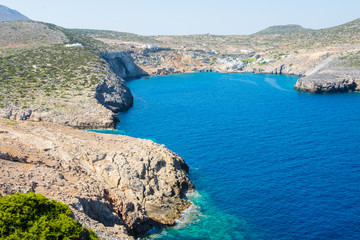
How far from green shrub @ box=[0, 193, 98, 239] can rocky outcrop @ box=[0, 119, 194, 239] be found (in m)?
3.98

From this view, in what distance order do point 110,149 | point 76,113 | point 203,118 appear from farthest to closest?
1. point 203,118
2. point 76,113
3. point 110,149

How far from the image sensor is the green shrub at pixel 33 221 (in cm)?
2261

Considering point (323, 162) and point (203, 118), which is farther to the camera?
point (203, 118)

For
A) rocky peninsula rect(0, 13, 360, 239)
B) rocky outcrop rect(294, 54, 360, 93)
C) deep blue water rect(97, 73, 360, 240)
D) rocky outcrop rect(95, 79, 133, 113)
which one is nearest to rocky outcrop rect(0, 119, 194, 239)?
rocky peninsula rect(0, 13, 360, 239)

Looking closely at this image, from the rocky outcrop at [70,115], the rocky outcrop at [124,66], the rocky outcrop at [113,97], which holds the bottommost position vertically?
the rocky outcrop at [70,115]

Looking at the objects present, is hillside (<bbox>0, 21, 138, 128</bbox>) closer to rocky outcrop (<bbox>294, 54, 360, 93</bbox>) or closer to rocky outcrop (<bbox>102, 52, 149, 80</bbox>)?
rocky outcrop (<bbox>102, 52, 149, 80</bbox>)

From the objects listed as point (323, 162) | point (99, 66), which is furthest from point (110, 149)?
point (99, 66)

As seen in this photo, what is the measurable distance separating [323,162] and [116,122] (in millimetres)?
47301

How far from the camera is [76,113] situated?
7731cm

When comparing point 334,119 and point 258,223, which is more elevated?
point 334,119

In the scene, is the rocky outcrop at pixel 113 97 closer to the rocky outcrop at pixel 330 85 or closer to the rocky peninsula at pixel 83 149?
the rocky peninsula at pixel 83 149

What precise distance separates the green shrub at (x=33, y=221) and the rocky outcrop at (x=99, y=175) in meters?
3.98

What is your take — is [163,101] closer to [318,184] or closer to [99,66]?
[99,66]

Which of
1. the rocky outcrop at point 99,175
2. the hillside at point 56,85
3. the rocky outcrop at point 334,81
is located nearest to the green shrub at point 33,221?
the rocky outcrop at point 99,175
